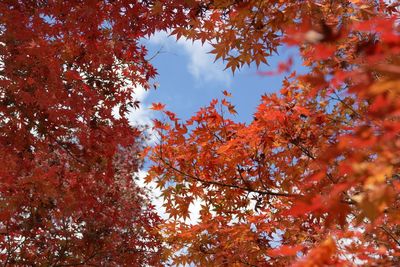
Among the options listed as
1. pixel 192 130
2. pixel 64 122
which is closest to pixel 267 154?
pixel 192 130

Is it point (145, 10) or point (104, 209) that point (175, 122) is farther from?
point (104, 209)

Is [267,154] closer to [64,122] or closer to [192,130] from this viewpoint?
[192,130]

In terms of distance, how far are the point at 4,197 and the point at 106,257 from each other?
338 centimetres

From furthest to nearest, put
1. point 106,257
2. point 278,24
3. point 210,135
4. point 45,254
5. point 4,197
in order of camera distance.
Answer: point 106,257
point 45,254
point 4,197
point 210,135
point 278,24

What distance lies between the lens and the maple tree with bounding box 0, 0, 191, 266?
6.24 meters

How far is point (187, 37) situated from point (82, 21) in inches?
82.4

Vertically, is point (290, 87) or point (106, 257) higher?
point (290, 87)

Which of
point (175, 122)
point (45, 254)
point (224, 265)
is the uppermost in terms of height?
point (175, 122)

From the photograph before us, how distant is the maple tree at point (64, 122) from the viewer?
6.24 meters

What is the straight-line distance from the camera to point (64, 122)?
23.1ft

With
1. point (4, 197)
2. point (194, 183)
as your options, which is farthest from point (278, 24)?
point (4, 197)

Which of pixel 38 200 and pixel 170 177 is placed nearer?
pixel 170 177

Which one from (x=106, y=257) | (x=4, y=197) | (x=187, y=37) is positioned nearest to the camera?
(x=187, y=37)

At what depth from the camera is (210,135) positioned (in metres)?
6.25
